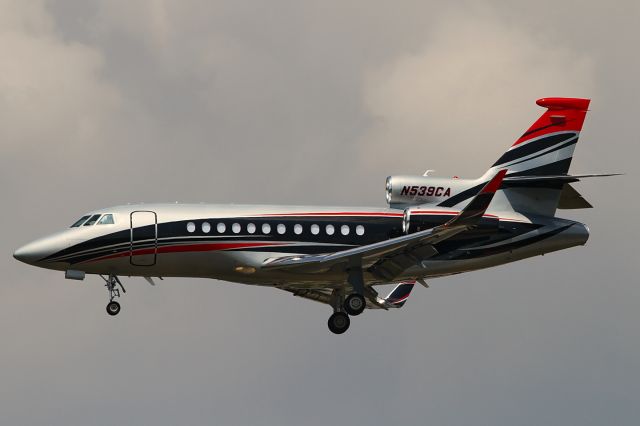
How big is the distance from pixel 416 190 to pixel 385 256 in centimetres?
327

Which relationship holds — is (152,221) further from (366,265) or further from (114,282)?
(366,265)

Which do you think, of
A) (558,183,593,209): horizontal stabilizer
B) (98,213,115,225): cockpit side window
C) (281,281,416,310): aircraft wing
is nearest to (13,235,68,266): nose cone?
(98,213,115,225): cockpit side window

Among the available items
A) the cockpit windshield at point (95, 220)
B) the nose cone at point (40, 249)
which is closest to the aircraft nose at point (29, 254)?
the nose cone at point (40, 249)

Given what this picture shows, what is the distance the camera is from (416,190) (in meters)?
50.1

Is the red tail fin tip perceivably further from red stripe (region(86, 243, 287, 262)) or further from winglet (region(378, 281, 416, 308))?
red stripe (region(86, 243, 287, 262))

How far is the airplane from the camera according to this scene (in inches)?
1887

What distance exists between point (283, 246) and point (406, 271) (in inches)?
186

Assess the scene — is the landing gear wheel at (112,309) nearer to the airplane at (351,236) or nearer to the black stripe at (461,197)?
the airplane at (351,236)

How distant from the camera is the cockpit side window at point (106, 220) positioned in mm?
48219

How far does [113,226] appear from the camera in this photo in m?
48.0

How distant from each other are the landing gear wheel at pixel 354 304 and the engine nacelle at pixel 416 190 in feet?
12.5

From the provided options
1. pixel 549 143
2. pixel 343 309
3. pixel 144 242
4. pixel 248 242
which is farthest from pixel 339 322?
pixel 549 143

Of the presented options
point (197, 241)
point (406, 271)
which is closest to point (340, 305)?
point (406, 271)

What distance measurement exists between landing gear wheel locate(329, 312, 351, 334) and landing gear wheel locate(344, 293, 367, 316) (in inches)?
72.7
